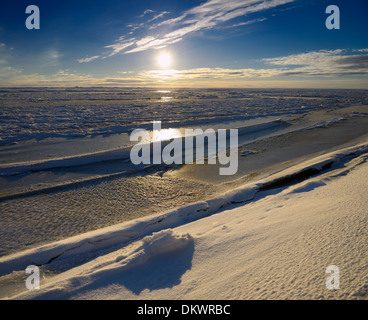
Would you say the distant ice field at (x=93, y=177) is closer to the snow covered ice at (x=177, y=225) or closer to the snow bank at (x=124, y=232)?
the snow covered ice at (x=177, y=225)

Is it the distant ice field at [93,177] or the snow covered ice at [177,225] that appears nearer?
the snow covered ice at [177,225]

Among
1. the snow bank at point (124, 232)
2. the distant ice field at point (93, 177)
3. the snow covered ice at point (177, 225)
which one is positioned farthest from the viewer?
the distant ice field at point (93, 177)

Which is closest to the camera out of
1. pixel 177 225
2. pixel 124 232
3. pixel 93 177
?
pixel 124 232

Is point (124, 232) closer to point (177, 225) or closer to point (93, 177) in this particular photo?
point (177, 225)

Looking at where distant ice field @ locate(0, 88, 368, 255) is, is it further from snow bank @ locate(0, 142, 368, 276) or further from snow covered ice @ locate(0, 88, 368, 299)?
snow bank @ locate(0, 142, 368, 276)

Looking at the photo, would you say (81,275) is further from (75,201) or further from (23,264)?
(75,201)

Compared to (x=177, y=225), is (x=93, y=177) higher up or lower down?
higher up

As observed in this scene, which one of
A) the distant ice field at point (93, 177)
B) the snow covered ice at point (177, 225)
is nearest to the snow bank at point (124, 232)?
the snow covered ice at point (177, 225)

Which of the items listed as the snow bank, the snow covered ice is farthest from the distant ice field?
the snow bank

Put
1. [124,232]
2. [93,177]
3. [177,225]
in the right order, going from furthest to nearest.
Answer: [93,177] < [177,225] < [124,232]

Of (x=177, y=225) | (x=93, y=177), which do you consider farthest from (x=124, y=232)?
(x=93, y=177)

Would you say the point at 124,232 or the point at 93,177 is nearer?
the point at 124,232

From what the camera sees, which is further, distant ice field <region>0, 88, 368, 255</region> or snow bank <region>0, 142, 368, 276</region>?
distant ice field <region>0, 88, 368, 255</region>
